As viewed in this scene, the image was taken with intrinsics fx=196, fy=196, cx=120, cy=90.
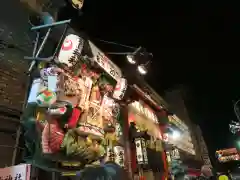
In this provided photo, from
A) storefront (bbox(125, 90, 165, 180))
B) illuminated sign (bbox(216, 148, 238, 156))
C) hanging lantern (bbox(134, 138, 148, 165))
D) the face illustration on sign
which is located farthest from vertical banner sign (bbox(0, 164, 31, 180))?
illuminated sign (bbox(216, 148, 238, 156))

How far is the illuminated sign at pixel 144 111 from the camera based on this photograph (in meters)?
16.2

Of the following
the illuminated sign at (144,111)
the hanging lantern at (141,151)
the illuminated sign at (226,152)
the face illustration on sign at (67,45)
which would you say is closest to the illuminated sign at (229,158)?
the illuminated sign at (226,152)

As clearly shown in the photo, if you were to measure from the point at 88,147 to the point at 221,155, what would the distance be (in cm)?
4255

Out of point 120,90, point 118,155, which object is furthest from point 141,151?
point 120,90

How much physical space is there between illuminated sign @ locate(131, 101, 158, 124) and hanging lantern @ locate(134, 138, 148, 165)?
3180mm

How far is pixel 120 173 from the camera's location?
3.58 metres

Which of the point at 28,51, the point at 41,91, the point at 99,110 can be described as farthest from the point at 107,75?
the point at 41,91

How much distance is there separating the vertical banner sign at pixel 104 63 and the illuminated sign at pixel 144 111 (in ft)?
14.7

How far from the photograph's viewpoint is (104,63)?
11.0 meters

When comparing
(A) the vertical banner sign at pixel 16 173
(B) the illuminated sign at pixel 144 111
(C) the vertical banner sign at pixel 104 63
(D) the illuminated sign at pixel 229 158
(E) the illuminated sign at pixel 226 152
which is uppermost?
(C) the vertical banner sign at pixel 104 63

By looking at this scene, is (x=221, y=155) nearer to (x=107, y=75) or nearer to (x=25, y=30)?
(x=107, y=75)

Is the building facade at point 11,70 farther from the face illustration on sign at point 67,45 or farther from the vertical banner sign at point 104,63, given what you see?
the vertical banner sign at point 104,63

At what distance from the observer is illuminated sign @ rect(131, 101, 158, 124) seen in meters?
16.2

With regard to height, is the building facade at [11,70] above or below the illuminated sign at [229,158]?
above
